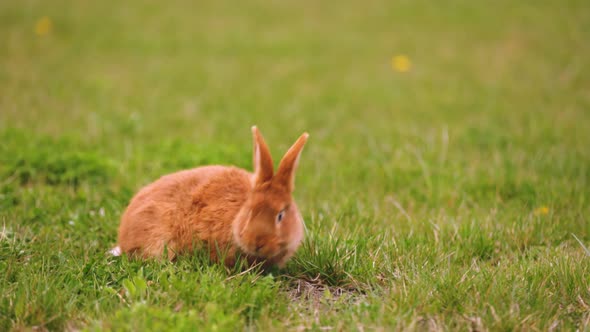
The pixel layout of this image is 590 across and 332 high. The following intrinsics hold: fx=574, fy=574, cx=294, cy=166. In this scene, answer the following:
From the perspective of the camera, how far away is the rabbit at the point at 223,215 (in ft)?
9.52

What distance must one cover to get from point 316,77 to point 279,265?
5.36 meters

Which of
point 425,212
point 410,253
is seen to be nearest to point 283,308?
point 410,253

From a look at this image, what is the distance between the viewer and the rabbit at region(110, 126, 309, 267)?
114 inches

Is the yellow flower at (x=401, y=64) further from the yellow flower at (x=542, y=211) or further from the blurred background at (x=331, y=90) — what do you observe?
the yellow flower at (x=542, y=211)

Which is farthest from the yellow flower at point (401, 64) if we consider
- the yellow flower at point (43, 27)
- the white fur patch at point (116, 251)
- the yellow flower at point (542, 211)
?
the white fur patch at point (116, 251)

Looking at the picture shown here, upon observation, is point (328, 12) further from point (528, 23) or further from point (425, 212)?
point (425, 212)

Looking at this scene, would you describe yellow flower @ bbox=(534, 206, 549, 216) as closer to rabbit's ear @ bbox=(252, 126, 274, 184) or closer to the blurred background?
the blurred background

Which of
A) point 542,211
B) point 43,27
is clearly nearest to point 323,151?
point 542,211

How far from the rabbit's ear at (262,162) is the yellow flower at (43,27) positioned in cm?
746

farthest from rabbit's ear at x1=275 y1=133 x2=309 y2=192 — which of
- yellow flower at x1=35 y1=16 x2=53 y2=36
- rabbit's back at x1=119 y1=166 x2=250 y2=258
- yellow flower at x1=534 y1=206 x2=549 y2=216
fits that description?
yellow flower at x1=35 y1=16 x2=53 y2=36

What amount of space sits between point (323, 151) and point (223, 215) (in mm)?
2582

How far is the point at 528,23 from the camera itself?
1016cm

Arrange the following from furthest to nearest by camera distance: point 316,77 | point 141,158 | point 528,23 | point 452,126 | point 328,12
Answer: point 328,12 → point 528,23 → point 316,77 → point 452,126 → point 141,158

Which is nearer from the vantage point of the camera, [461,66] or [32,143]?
[32,143]
